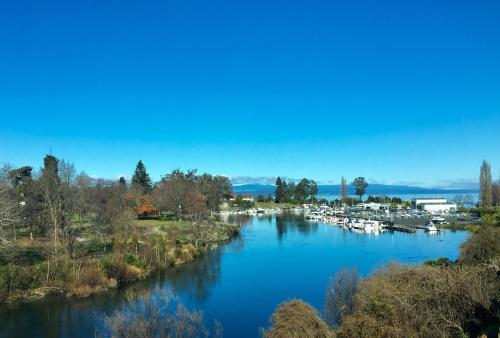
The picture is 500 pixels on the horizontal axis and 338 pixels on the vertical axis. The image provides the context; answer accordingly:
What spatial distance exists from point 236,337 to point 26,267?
18744 mm

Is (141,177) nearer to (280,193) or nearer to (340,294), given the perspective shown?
(280,193)

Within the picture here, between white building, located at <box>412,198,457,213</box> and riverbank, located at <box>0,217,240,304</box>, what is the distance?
8721 cm

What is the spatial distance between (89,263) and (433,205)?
11039 centimetres

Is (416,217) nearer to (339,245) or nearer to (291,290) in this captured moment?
(339,245)

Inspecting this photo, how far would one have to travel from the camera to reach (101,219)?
47594 millimetres

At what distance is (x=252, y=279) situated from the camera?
41.1 meters

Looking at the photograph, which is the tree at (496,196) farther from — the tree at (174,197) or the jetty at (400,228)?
the tree at (174,197)

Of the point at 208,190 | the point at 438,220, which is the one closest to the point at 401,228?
the point at 438,220

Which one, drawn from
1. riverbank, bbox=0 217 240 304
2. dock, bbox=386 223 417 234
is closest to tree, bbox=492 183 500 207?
dock, bbox=386 223 417 234

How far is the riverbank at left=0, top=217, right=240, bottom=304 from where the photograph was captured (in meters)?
31.9

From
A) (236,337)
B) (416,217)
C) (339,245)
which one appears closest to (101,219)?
(236,337)

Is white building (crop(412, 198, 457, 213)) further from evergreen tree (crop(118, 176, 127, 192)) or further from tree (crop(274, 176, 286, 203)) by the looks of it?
evergreen tree (crop(118, 176, 127, 192))

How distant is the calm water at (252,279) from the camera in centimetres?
2756

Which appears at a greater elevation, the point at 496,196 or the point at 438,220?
the point at 496,196
